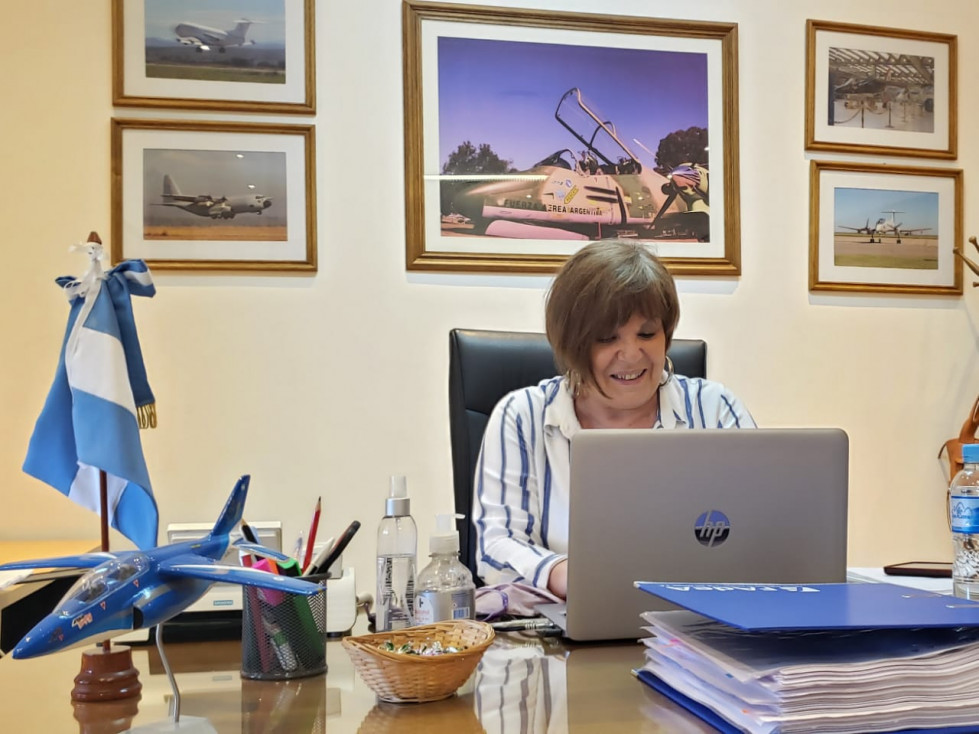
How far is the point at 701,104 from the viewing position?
2.38 metres

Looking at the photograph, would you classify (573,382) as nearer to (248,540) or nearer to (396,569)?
(396,569)

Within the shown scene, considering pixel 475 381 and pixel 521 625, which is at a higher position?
pixel 475 381

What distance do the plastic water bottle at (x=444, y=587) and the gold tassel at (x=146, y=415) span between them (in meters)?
0.38

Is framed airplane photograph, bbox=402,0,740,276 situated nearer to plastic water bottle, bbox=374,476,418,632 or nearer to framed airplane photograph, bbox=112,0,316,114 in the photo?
framed airplane photograph, bbox=112,0,316,114

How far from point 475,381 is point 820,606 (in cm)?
97

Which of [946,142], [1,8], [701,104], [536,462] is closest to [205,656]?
[536,462]

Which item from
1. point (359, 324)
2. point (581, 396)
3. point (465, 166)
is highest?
point (465, 166)

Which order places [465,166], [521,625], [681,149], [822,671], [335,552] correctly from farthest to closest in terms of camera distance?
[681,149] < [465,166] < [521,625] < [335,552] < [822,671]

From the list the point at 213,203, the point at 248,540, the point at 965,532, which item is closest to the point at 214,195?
the point at 213,203

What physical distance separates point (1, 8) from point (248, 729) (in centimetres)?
202

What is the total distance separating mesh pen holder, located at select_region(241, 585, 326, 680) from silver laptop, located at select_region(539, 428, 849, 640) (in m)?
0.28

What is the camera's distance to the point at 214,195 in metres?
2.14

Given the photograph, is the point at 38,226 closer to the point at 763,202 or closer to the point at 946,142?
the point at 763,202

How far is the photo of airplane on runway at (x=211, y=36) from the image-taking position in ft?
7.02
